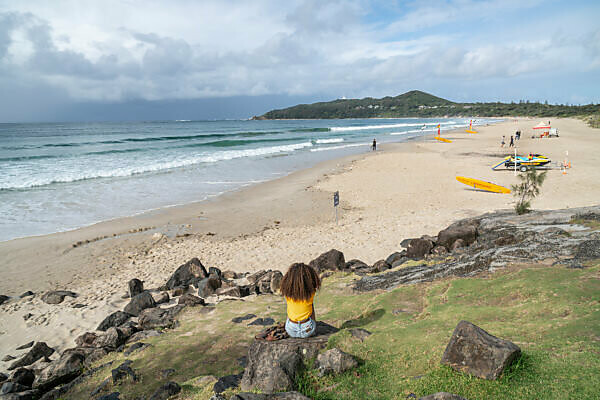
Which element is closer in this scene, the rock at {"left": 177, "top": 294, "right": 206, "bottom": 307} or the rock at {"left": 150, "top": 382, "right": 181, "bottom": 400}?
the rock at {"left": 150, "top": 382, "right": 181, "bottom": 400}

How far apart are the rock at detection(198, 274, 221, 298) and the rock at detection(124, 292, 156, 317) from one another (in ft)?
3.77

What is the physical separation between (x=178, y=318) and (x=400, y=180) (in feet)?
58.0

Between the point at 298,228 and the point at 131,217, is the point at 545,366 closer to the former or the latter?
the point at 298,228

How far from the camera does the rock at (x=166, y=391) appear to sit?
4203mm

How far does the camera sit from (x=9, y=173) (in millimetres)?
27078

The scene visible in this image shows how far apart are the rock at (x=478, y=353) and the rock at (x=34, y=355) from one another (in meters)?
7.29

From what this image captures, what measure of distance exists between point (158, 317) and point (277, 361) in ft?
14.7

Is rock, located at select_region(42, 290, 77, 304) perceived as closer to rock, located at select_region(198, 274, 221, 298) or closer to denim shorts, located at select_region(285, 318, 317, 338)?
rock, located at select_region(198, 274, 221, 298)

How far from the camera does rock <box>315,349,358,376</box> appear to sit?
3.85 meters

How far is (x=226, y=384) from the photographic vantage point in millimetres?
4129

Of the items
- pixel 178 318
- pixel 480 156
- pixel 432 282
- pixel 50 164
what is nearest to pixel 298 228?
pixel 178 318

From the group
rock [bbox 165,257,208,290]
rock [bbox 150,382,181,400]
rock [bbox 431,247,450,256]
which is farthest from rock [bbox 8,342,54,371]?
rock [bbox 431,247,450,256]

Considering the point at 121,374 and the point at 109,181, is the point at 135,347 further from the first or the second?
the point at 109,181

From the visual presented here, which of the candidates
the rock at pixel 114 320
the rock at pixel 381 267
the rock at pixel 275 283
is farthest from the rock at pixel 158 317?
the rock at pixel 381 267
